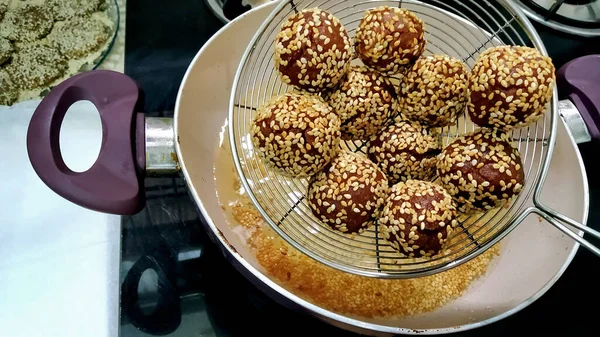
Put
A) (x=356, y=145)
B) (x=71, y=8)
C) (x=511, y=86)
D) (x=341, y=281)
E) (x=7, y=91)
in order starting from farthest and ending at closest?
1. (x=71, y=8)
2. (x=7, y=91)
3. (x=356, y=145)
4. (x=341, y=281)
5. (x=511, y=86)

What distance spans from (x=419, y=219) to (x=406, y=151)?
176mm

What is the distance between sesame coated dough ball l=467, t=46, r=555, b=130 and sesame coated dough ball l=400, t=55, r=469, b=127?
61mm

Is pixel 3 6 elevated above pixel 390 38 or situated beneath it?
situated beneath

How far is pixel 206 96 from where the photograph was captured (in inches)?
47.9

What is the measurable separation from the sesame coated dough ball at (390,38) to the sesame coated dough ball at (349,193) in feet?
0.73

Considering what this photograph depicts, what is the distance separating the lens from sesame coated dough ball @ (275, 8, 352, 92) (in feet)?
3.22

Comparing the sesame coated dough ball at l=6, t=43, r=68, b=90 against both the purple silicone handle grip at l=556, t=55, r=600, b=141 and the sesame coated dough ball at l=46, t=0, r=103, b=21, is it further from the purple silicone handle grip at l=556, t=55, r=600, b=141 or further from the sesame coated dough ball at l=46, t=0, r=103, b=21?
the purple silicone handle grip at l=556, t=55, r=600, b=141

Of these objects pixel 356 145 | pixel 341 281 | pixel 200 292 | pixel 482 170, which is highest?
pixel 482 170

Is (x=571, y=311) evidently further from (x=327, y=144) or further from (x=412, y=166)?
(x=327, y=144)

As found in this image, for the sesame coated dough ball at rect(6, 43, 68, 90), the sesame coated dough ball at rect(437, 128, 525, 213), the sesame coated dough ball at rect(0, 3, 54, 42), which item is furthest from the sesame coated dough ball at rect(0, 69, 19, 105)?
the sesame coated dough ball at rect(437, 128, 525, 213)

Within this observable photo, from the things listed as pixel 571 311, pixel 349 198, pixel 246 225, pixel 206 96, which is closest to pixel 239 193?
pixel 246 225

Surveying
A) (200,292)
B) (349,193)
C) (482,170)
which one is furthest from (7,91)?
(482,170)

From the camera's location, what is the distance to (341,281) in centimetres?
115

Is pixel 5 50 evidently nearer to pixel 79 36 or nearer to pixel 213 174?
pixel 79 36
